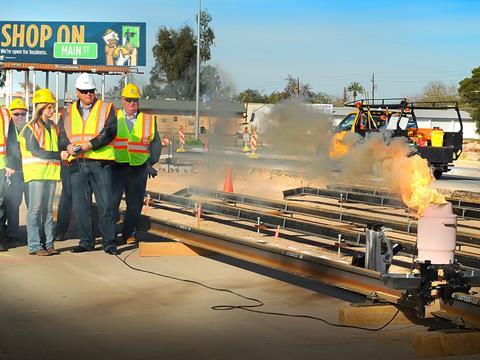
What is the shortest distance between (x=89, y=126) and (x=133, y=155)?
43.3 inches

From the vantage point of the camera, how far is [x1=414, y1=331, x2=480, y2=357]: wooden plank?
5.73 meters

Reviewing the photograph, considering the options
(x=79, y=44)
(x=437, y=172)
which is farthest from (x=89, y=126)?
(x=79, y=44)

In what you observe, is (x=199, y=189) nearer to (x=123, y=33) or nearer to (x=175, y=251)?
(x=175, y=251)

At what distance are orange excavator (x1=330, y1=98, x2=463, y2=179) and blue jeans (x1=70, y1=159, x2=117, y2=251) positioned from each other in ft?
46.0

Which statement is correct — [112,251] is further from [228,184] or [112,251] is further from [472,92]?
[472,92]

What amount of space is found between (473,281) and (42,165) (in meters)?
5.77

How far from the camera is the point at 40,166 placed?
9.95m

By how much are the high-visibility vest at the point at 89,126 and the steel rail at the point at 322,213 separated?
3809 millimetres

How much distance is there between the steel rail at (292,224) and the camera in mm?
8422

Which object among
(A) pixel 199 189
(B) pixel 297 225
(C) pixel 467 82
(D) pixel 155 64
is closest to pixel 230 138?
(A) pixel 199 189

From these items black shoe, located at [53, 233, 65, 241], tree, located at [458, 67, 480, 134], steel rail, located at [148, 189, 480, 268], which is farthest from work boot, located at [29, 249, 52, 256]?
tree, located at [458, 67, 480, 134]

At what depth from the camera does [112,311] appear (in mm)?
7145

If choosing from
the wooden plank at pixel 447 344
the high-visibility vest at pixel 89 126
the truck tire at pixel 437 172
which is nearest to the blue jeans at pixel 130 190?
the high-visibility vest at pixel 89 126

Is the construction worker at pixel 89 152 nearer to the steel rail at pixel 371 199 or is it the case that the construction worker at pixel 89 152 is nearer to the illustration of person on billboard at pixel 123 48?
the steel rail at pixel 371 199
